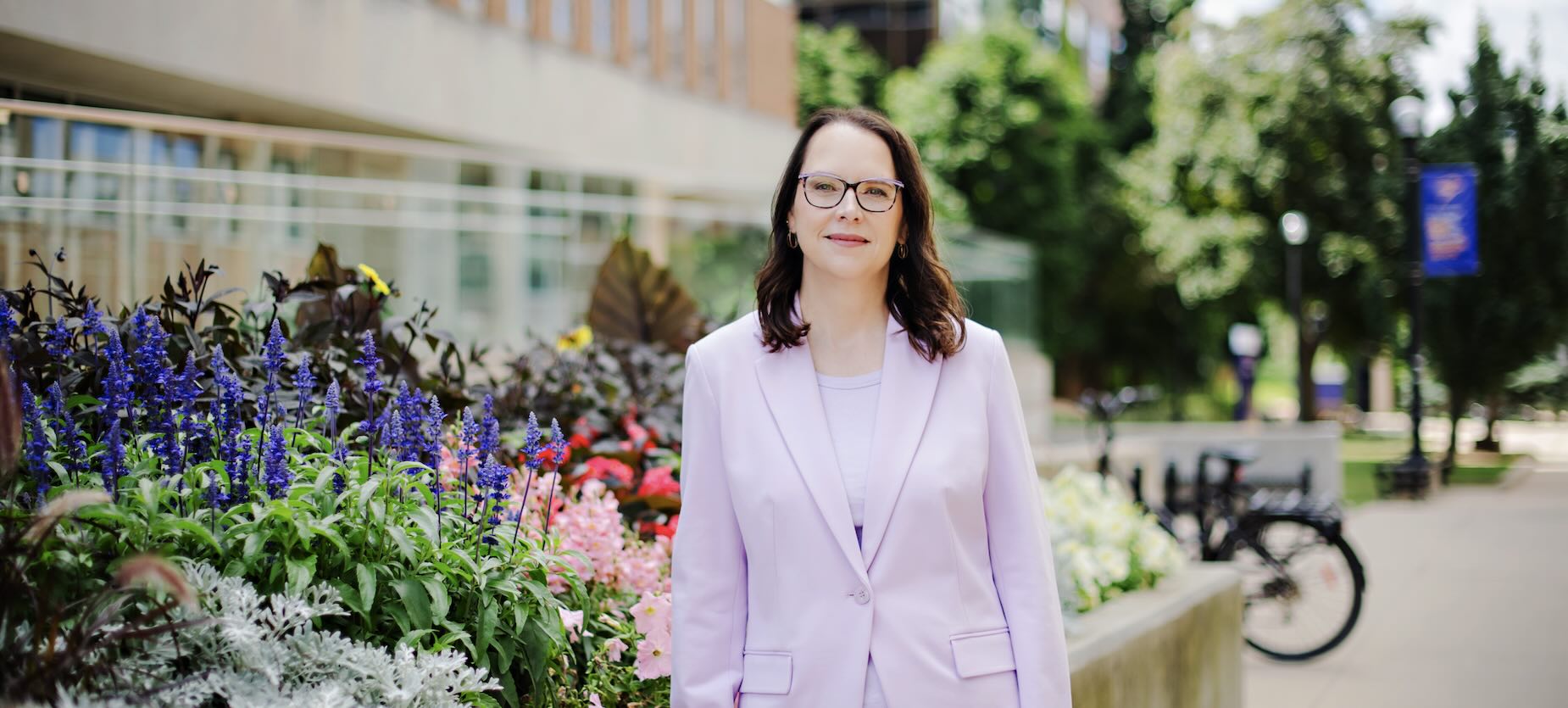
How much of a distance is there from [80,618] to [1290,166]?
30397 mm

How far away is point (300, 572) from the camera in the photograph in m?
2.57

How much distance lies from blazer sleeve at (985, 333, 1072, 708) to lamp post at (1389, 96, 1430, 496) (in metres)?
16.4

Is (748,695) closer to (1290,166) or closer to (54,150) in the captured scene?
(54,150)

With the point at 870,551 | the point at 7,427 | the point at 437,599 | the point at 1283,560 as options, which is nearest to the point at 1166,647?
the point at 1283,560

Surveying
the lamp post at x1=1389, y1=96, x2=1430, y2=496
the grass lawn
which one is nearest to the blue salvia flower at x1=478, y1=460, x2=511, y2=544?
the grass lawn

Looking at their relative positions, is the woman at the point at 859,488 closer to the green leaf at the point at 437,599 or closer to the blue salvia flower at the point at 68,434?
the green leaf at the point at 437,599

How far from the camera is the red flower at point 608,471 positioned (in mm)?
4527

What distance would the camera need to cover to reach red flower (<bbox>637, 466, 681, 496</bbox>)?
4500 millimetres

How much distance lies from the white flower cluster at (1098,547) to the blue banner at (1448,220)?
43.1 ft

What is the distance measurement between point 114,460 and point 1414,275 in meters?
17.7

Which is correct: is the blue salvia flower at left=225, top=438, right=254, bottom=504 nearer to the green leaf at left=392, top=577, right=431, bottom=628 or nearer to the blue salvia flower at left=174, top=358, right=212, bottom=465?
the blue salvia flower at left=174, top=358, right=212, bottom=465

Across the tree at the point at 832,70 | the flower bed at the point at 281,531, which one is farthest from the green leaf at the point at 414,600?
the tree at the point at 832,70

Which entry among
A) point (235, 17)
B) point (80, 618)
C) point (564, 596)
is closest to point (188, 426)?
point (80, 618)

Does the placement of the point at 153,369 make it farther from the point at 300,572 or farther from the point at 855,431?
the point at 855,431
